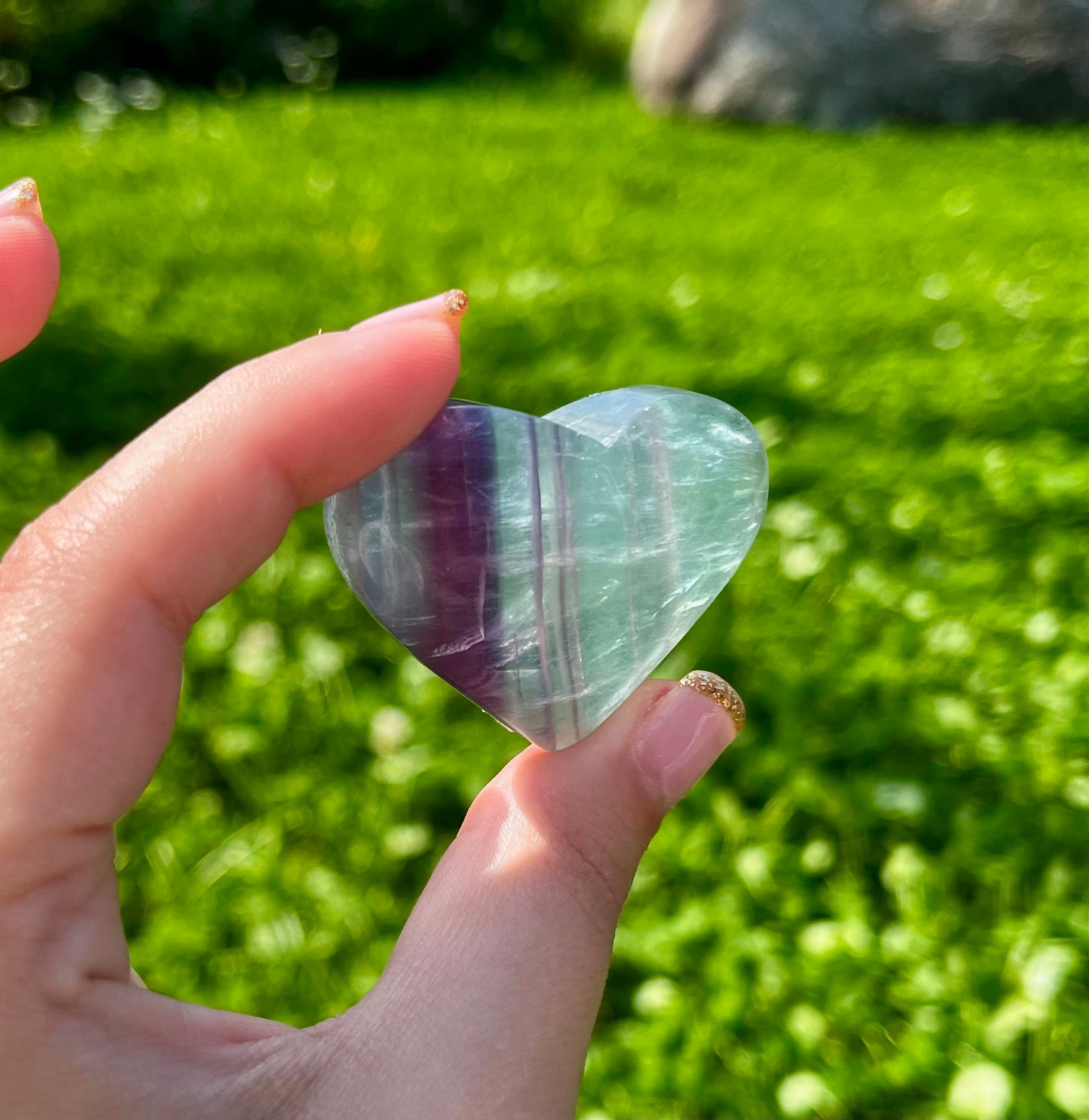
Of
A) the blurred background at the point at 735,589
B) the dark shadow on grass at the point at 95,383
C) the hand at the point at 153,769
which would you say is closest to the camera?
the hand at the point at 153,769

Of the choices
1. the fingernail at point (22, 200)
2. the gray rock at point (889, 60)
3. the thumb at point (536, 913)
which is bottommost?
the gray rock at point (889, 60)

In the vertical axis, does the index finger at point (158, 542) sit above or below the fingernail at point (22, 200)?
below

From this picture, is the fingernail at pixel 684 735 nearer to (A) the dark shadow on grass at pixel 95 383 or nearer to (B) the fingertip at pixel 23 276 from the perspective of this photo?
(B) the fingertip at pixel 23 276

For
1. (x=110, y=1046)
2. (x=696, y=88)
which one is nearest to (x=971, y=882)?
(x=110, y=1046)

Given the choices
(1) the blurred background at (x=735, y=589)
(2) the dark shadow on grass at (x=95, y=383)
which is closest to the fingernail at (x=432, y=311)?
(1) the blurred background at (x=735, y=589)

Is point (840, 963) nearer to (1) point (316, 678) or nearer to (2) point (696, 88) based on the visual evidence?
(1) point (316, 678)
